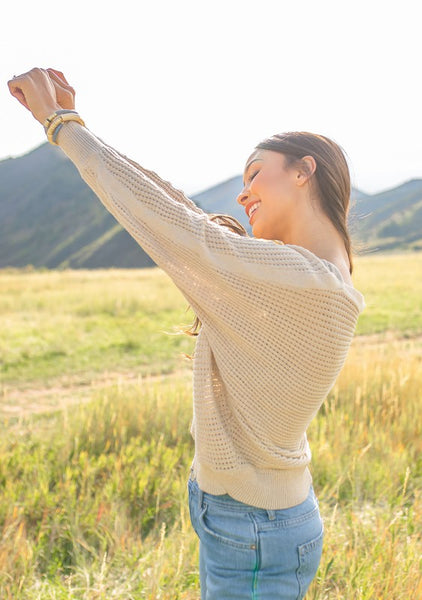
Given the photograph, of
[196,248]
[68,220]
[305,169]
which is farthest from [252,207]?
[68,220]

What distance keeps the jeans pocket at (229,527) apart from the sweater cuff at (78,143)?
886mm

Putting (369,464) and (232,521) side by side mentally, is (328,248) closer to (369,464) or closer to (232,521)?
(232,521)

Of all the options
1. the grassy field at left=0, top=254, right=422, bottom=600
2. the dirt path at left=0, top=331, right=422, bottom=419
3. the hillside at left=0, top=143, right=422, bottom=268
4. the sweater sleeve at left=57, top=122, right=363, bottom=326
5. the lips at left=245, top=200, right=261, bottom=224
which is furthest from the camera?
the hillside at left=0, top=143, right=422, bottom=268

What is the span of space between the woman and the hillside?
83955 mm

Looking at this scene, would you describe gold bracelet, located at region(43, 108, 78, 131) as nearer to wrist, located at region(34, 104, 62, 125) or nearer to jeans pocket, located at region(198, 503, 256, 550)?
wrist, located at region(34, 104, 62, 125)

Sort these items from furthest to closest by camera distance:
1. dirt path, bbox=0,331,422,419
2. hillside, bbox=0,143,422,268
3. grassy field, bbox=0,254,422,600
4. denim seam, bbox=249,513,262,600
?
hillside, bbox=0,143,422,268
dirt path, bbox=0,331,422,419
grassy field, bbox=0,254,422,600
denim seam, bbox=249,513,262,600

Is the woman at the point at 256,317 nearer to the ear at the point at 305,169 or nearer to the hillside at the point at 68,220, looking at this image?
the ear at the point at 305,169

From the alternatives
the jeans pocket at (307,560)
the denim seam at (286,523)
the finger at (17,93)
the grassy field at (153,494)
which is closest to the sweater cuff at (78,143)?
the finger at (17,93)

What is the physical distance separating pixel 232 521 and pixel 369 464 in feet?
7.66

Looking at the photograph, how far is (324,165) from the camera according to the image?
54.6 inches

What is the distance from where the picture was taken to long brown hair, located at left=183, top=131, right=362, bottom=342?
139 cm

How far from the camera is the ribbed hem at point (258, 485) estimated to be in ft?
4.40

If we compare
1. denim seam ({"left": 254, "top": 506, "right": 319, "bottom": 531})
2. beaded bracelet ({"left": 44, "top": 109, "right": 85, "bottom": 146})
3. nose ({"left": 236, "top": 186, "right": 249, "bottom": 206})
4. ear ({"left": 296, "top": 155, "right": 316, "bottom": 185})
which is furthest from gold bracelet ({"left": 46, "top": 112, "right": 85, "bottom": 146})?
denim seam ({"left": 254, "top": 506, "right": 319, "bottom": 531})

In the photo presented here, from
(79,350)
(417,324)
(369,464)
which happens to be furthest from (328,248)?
(417,324)
